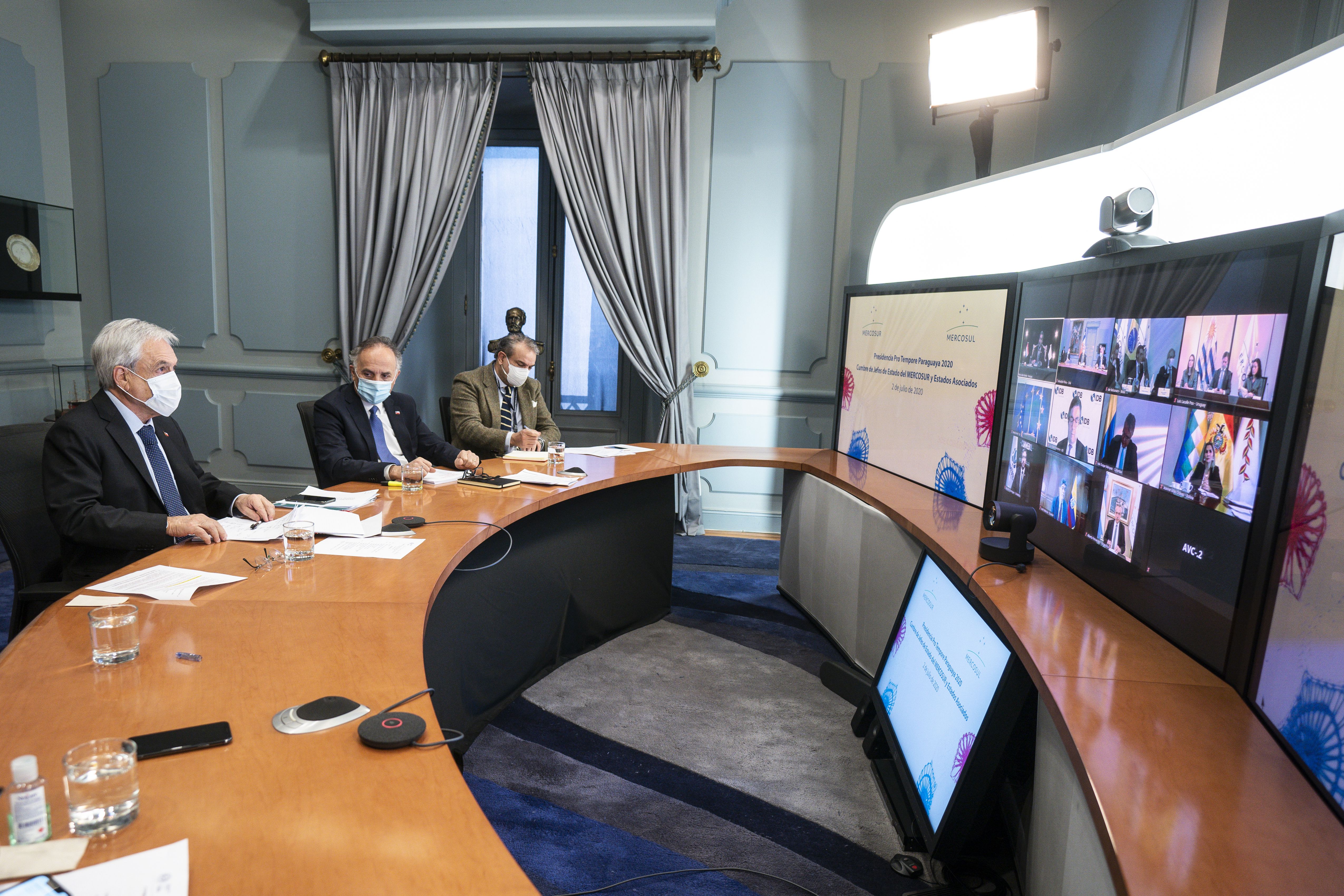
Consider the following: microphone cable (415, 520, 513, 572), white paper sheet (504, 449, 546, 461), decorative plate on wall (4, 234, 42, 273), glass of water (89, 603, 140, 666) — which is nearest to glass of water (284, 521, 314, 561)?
microphone cable (415, 520, 513, 572)

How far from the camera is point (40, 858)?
0.83m

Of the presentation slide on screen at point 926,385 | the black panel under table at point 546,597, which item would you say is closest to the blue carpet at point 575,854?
the black panel under table at point 546,597

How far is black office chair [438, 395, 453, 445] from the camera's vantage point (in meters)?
3.83

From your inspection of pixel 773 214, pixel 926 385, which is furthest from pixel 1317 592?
pixel 773 214

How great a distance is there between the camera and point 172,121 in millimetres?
4883

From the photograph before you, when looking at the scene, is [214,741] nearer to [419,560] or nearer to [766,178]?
[419,560]

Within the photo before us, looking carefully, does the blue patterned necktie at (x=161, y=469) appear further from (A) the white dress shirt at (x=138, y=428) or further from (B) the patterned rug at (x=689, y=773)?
(B) the patterned rug at (x=689, y=773)

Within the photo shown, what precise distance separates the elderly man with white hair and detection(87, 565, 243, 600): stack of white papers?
10.4 inches

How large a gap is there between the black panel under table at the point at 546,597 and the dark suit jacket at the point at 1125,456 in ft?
5.09

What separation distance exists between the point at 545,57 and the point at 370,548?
3.48 meters

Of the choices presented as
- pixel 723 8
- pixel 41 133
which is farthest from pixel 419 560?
pixel 41 133

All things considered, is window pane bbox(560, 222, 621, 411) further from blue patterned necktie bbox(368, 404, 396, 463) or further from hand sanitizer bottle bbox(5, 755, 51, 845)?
hand sanitizer bottle bbox(5, 755, 51, 845)

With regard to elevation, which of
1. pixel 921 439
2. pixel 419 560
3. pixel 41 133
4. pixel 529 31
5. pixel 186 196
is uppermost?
pixel 529 31

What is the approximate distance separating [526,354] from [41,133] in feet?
11.7
